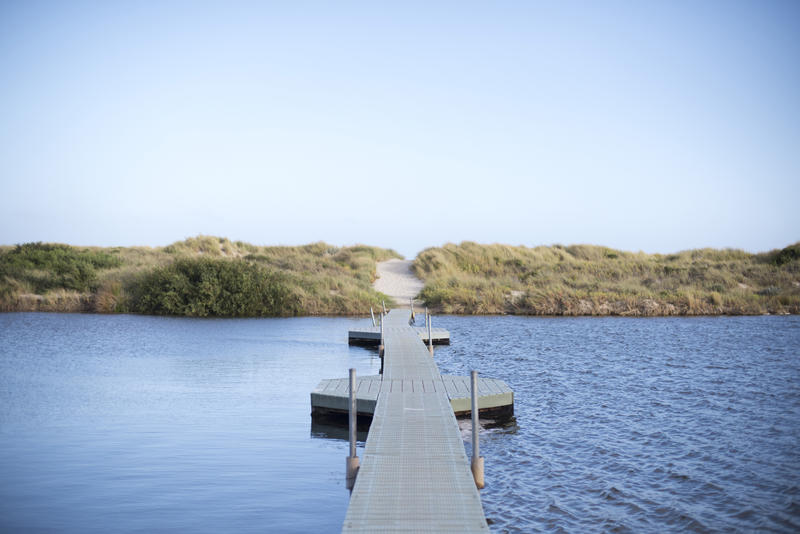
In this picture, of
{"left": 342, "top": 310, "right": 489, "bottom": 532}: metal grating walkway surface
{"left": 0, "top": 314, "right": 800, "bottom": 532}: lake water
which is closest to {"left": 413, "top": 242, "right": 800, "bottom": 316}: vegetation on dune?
{"left": 0, "top": 314, "right": 800, "bottom": 532}: lake water

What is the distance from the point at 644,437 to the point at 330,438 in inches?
151

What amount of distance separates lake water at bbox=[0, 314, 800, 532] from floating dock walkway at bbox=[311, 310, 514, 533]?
1.71 feet

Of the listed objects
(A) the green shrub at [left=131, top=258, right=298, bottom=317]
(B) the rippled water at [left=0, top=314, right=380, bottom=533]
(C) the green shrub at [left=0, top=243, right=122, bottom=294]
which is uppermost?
(C) the green shrub at [left=0, top=243, right=122, bottom=294]

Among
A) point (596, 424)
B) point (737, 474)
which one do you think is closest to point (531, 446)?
point (596, 424)

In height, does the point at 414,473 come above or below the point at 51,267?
below

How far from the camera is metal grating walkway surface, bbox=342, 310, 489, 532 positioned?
14.8ft

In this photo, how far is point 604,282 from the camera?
2778cm

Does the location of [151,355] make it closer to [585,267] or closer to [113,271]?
[113,271]

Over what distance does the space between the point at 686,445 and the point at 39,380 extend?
1017 cm

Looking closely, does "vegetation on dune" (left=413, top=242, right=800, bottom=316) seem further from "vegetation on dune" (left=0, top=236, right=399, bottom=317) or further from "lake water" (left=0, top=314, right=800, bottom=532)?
"lake water" (left=0, top=314, right=800, bottom=532)

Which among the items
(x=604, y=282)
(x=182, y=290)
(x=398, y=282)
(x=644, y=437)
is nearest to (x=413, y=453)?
(x=644, y=437)

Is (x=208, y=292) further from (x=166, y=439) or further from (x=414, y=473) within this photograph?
(x=414, y=473)

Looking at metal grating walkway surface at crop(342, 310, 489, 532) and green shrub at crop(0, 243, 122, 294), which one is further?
green shrub at crop(0, 243, 122, 294)

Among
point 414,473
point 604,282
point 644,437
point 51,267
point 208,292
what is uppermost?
point 51,267
